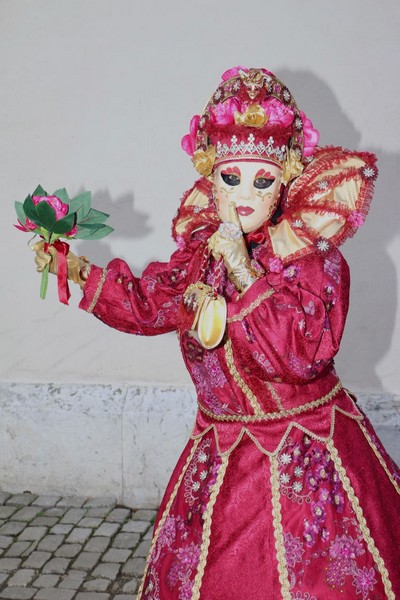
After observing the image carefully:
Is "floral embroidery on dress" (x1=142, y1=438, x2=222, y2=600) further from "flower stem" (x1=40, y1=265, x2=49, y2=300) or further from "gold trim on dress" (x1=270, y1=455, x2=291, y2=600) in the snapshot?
"flower stem" (x1=40, y1=265, x2=49, y2=300)

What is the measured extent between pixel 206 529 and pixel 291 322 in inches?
25.1

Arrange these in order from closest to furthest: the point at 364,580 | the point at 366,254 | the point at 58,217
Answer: the point at 364,580, the point at 58,217, the point at 366,254

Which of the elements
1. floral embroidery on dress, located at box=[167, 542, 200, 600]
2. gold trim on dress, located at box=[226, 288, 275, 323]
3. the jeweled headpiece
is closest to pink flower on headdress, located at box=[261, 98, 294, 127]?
the jeweled headpiece

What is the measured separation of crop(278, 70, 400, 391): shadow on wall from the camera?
3.85m

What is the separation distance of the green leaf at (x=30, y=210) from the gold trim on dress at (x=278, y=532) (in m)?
0.96

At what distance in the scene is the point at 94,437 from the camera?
4184 millimetres

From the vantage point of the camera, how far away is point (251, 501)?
2.05 meters

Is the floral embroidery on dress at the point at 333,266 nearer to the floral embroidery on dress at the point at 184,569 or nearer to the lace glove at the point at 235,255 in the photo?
the lace glove at the point at 235,255

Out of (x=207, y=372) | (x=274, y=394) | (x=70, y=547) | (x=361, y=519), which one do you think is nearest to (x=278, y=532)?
(x=361, y=519)

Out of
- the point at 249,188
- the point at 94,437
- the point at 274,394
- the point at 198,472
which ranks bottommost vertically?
the point at 94,437

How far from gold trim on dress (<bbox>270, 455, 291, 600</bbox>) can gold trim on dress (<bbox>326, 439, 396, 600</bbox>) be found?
0.55 feet

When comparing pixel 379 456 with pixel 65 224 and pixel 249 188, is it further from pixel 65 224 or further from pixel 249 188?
pixel 65 224

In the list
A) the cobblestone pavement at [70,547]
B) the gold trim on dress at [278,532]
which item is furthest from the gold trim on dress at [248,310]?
the cobblestone pavement at [70,547]

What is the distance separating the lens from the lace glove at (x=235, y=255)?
6.31ft
